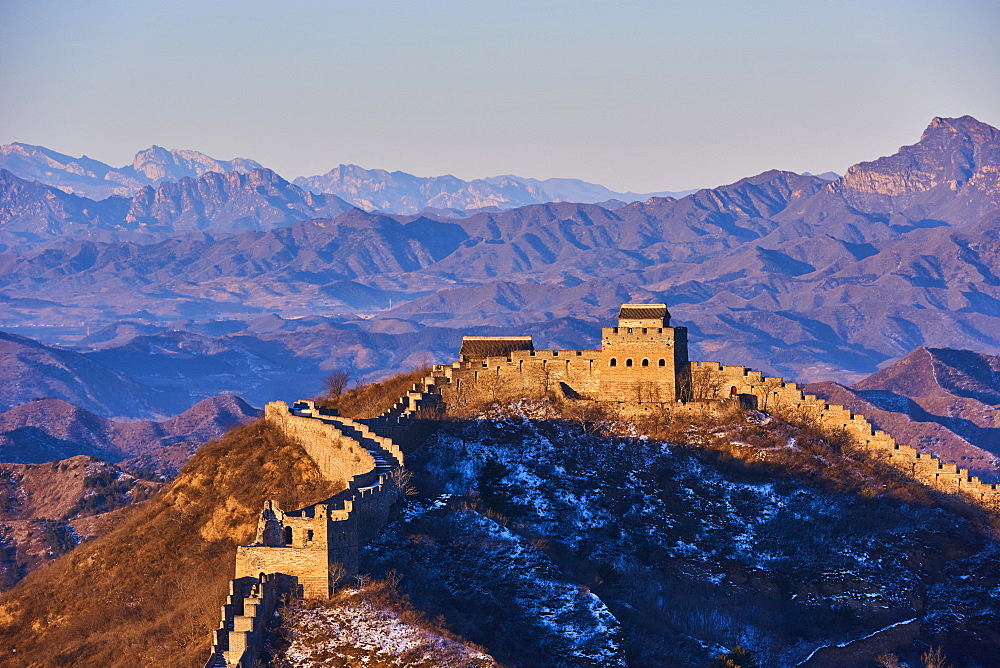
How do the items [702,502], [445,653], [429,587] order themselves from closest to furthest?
[445,653]
[429,587]
[702,502]

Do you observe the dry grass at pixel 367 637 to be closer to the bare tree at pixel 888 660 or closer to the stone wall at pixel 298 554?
the stone wall at pixel 298 554

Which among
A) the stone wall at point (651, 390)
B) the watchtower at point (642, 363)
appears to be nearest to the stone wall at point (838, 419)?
the stone wall at point (651, 390)

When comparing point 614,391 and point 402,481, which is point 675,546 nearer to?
point 402,481

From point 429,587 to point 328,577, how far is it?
16.1 ft

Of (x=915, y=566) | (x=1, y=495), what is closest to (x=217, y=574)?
(x=915, y=566)

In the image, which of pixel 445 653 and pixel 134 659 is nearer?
pixel 445 653

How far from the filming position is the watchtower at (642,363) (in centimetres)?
9275

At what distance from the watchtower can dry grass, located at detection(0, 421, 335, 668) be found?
788 inches

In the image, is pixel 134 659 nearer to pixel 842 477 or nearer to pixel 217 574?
pixel 217 574

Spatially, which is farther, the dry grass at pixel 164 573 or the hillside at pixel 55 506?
the hillside at pixel 55 506

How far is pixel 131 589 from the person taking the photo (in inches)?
2985

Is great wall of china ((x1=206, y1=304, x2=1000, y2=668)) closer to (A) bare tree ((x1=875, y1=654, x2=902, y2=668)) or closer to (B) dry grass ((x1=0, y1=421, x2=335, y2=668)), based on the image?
(B) dry grass ((x1=0, y1=421, x2=335, y2=668))

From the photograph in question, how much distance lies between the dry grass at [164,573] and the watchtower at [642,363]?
20.0m

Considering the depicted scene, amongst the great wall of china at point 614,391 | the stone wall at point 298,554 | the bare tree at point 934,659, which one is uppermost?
the great wall of china at point 614,391
